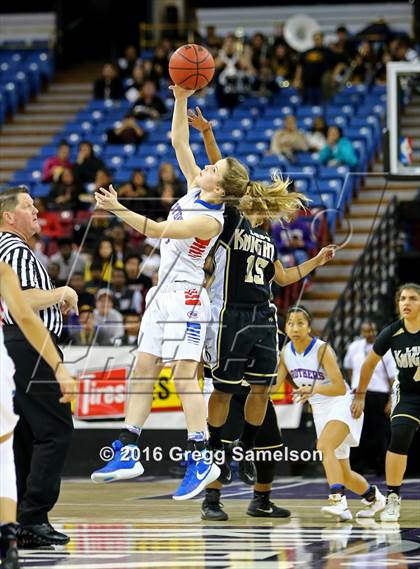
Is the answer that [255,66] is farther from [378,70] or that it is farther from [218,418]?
[218,418]

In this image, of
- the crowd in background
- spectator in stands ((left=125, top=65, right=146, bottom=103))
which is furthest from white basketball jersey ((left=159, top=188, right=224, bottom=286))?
spectator in stands ((left=125, top=65, right=146, bottom=103))

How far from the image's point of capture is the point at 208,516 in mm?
10109

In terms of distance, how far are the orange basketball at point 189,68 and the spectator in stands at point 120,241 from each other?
111 inches

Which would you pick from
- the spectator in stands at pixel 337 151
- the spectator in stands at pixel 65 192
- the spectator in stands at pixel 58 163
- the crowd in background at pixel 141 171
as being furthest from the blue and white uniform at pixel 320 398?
the spectator in stands at pixel 58 163

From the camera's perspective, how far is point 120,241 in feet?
39.9

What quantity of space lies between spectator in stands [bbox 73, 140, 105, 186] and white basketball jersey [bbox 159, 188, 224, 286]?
1023cm

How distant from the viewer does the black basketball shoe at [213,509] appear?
10.1 metres

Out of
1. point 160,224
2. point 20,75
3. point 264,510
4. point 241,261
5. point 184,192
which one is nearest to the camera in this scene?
point 160,224

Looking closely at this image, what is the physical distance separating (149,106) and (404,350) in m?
12.3

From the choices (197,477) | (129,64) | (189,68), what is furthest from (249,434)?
(129,64)

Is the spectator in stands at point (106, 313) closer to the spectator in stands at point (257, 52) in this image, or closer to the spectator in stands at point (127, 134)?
the spectator in stands at point (127, 134)

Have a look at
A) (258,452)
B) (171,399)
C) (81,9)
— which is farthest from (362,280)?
(81,9)

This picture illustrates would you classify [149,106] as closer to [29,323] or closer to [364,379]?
[364,379]

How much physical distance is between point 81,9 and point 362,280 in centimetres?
1459
